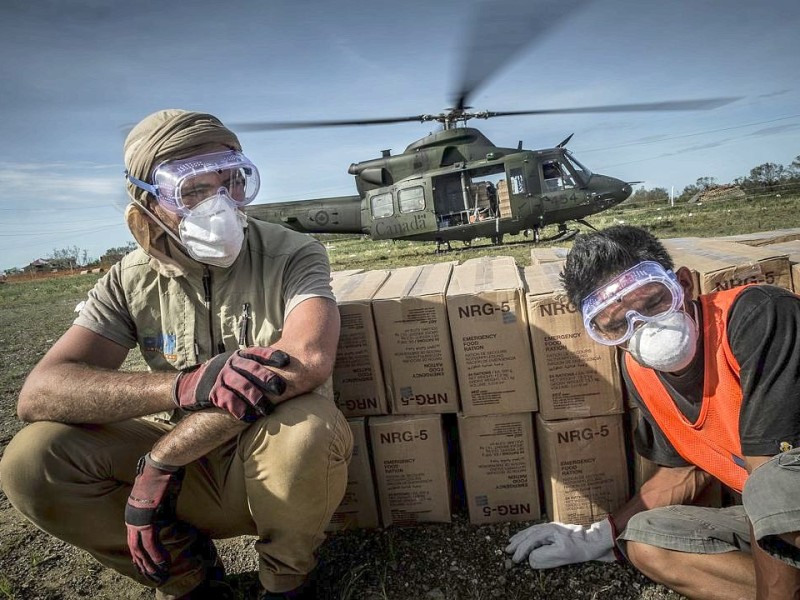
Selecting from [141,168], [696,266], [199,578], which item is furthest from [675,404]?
[141,168]

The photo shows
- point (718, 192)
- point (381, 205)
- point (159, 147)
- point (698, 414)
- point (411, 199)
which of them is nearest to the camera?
point (698, 414)

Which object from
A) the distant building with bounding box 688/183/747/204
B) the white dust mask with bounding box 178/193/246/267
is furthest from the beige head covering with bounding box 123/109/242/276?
the distant building with bounding box 688/183/747/204

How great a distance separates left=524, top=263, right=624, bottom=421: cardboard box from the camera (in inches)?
82.2

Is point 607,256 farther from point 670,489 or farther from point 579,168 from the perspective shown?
point 579,168

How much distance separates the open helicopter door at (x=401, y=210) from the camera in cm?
1230

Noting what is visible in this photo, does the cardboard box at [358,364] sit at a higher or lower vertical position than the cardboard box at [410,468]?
higher

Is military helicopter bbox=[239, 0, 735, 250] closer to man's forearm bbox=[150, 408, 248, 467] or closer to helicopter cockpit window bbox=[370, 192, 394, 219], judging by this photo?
helicopter cockpit window bbox=[370, 192, 394, 219]

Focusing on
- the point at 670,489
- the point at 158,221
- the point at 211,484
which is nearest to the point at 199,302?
the point at 158,221

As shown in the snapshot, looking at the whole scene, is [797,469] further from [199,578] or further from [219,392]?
[199,578]

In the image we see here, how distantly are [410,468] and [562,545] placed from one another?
2.30ft

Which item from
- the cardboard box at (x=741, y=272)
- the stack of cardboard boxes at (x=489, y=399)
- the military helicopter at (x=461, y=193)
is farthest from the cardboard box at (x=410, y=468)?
the military helicopter at (x=461, y=193)

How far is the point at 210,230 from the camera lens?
75.9 inches

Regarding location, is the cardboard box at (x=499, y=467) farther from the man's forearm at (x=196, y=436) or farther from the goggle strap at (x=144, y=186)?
the goggle strap at (x=144, y=186)

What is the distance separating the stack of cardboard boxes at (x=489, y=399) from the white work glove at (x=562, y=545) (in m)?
0.15
